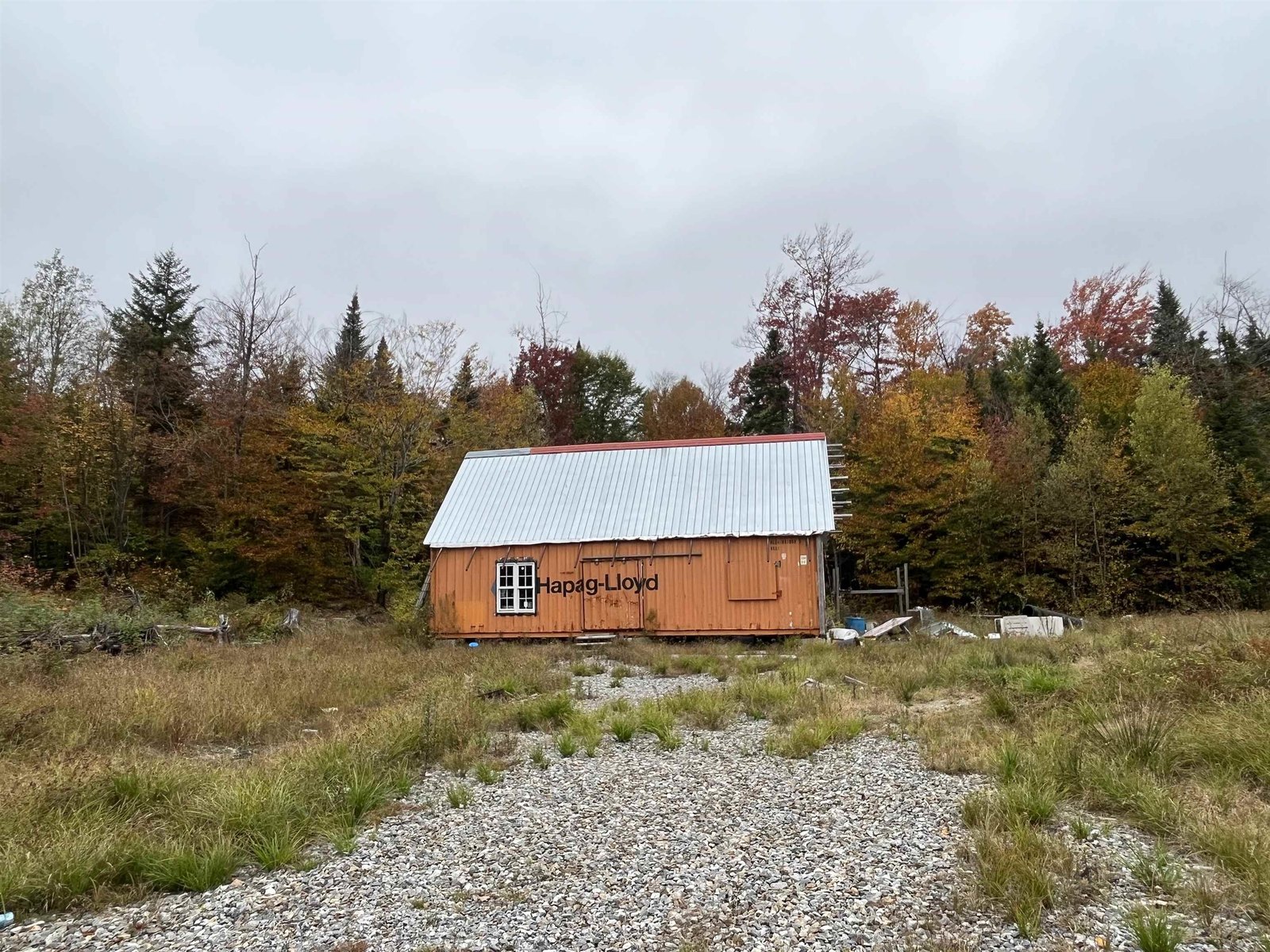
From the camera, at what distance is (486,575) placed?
66.7 ft

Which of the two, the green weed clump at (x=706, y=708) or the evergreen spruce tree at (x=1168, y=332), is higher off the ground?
the evergreen spruce tree at (x=1168, y=332)

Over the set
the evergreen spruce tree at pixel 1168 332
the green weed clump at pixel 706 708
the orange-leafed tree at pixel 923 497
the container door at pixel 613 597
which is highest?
the evergreen spruce tree at pixel 1168 332

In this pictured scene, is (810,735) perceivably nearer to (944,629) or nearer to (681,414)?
(944,629)

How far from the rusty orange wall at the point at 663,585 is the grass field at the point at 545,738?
189 inches

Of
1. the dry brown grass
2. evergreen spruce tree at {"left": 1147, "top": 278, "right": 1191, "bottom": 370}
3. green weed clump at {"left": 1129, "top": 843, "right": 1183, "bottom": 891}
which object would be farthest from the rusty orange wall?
evergreen spruce tree at {"left": 1147, "top": 278, "right": 1191, "bottom": 370}

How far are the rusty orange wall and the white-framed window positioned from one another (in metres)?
0.16

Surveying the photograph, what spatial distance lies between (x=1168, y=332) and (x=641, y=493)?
29.7 meters

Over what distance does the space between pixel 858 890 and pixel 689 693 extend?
19.7ft

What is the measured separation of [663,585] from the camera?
19.3 m

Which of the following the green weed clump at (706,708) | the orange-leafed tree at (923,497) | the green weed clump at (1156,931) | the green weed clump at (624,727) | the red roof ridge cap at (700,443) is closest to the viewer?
the green weed clump at (1156,931)

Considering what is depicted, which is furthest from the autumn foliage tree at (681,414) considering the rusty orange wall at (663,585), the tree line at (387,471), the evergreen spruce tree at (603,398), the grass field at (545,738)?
the grass field at (545,738)

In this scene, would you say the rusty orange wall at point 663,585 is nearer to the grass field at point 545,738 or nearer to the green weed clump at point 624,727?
the grass field at point 545,738

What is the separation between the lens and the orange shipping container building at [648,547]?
61.6ft

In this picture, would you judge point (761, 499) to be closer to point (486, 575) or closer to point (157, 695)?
point (486, 575)
